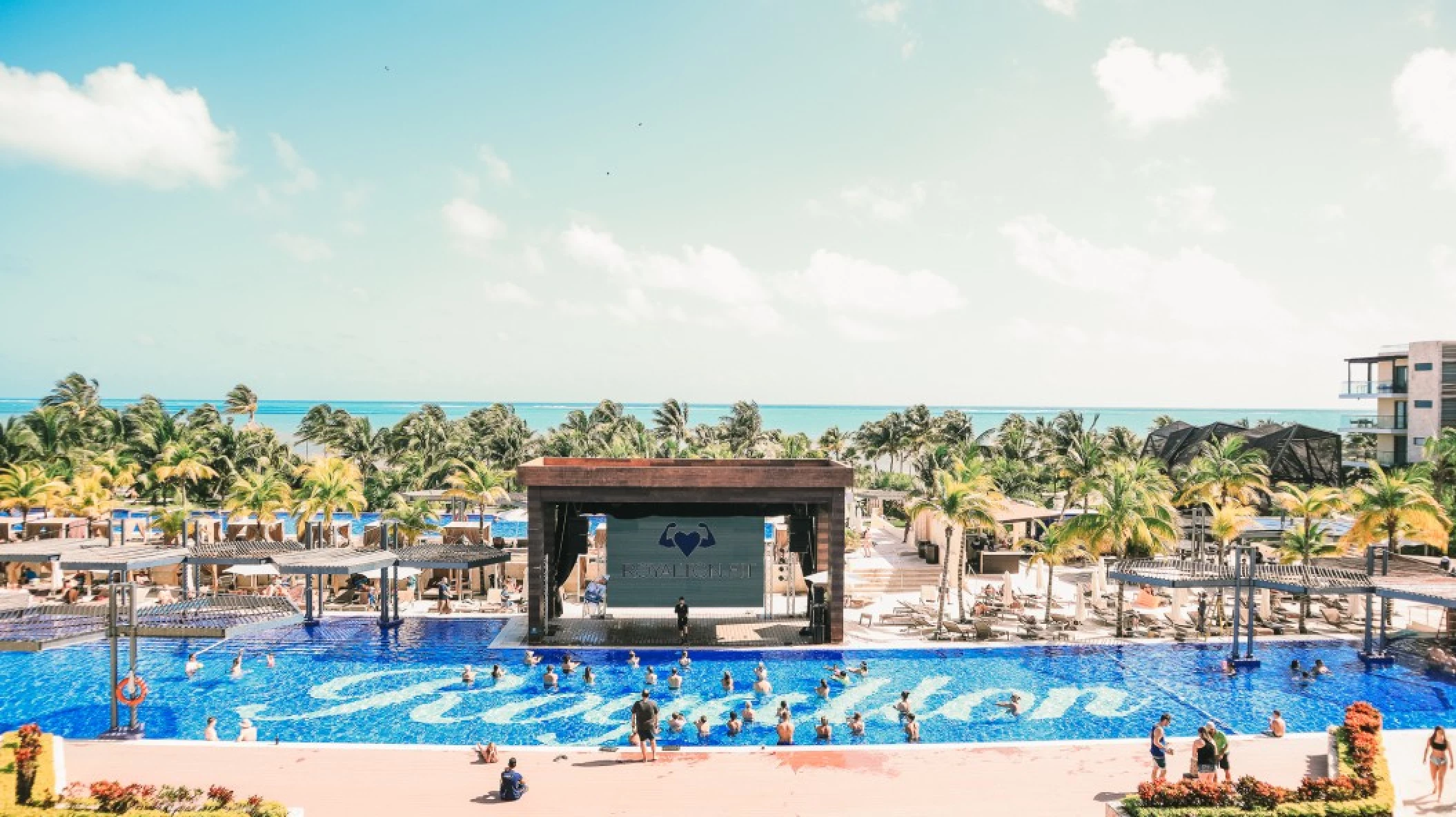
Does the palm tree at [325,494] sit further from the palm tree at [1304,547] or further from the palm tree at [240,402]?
the palm tree at [240,402]

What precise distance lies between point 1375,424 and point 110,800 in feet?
255

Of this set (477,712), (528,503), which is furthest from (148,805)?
(528,503)

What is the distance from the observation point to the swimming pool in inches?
835

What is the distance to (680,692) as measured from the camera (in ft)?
78.7

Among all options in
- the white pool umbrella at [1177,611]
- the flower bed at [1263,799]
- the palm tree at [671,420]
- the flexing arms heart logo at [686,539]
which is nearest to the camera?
the flower bed at [1263,799]

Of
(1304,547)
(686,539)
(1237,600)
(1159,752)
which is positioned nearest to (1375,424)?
(1304,547)

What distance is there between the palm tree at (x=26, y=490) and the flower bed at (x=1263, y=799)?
46.0 meters

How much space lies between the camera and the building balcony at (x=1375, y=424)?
205 ft


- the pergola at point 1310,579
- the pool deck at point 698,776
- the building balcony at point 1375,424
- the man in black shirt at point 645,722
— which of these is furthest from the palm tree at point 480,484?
the building balcony at point 1375,424

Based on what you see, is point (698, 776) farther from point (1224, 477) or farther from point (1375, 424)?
point (1375, 424)

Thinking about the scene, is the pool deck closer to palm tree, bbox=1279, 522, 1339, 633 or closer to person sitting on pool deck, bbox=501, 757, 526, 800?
person sitting on pool deck, bbox=501, 757, 526, 800

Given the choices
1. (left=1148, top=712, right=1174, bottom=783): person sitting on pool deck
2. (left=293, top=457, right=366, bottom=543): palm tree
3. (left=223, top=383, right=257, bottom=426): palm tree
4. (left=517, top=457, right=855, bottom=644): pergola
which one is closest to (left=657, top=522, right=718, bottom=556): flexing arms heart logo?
(left=517, top=457, right=855, bottom=644): pergola

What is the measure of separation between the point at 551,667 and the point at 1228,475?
104 ft

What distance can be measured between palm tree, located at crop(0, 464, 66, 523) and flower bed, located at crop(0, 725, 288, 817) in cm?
3231
